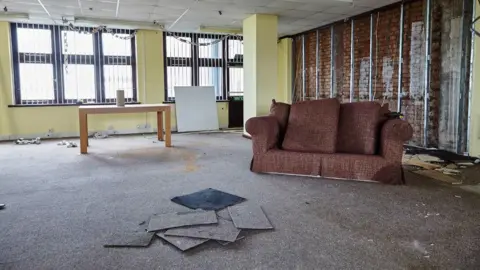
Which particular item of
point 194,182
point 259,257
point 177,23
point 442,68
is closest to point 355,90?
point 442,68

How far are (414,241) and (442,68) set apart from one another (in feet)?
13.3


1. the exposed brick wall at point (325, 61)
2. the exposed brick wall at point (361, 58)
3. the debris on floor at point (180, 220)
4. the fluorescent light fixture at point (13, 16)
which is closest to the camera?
the debris on floor at point (180, 220)

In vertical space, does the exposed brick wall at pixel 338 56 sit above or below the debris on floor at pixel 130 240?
above

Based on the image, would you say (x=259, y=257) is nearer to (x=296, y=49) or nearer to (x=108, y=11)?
(x=108, y=11)

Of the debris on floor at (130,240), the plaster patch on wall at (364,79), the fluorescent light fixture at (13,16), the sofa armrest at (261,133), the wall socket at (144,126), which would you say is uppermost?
the fluorescent light fixture at (13,16)

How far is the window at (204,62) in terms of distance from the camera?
29.4 feet

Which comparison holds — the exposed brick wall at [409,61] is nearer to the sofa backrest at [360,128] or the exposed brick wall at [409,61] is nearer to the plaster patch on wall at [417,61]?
the plaster patch on wall at [417,61]

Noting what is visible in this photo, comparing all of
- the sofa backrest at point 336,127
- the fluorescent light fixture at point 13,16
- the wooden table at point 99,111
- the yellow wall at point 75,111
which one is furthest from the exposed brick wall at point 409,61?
the fluorescent light fixture at point 13,16

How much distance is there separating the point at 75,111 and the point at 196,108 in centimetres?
265

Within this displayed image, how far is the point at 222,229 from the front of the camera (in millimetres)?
2627

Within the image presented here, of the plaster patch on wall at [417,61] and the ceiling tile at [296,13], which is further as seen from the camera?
the ceiling tile at [296,13]

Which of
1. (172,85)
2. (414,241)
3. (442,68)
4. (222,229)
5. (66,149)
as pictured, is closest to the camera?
(414,241)

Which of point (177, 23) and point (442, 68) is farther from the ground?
point (177, 23)

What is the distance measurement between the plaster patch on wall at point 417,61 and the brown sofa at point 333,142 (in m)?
2.15
